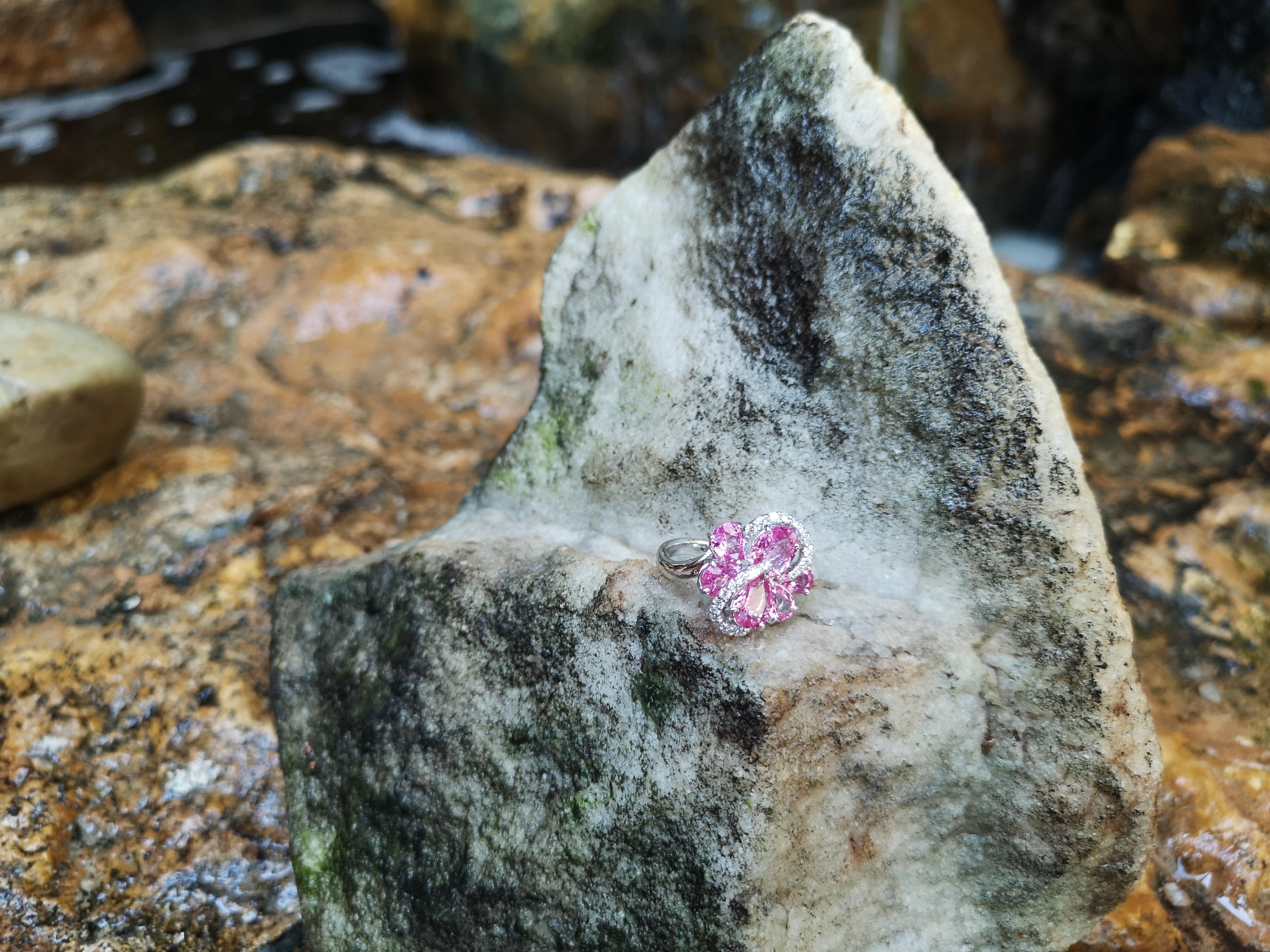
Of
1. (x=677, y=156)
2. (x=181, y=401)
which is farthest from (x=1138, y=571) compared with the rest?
(x=181, y=401)

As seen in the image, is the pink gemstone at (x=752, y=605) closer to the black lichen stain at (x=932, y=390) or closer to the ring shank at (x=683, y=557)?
the ring shank at (x=683, y=557)

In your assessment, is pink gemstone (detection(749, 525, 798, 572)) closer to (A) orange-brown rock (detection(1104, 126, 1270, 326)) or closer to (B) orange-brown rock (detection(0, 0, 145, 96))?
(A) orange-brown rock (detection(1104, 126, 1270, 326))

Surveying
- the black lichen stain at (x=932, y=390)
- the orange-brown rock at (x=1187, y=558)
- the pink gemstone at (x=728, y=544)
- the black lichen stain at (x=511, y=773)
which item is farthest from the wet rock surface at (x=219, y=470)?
the orange-brown rock at (x=1187, y=558)

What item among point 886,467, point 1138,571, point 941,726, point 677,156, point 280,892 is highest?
point 677,156

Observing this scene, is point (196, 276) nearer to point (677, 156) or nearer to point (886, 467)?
point (677, 156)

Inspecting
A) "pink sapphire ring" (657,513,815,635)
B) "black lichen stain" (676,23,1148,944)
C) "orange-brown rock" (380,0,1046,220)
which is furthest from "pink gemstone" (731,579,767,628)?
"orange-brown rock" (380,0,1046,220)

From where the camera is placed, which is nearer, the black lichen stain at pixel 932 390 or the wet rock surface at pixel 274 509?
the black lichen stain at pixel 932 390
